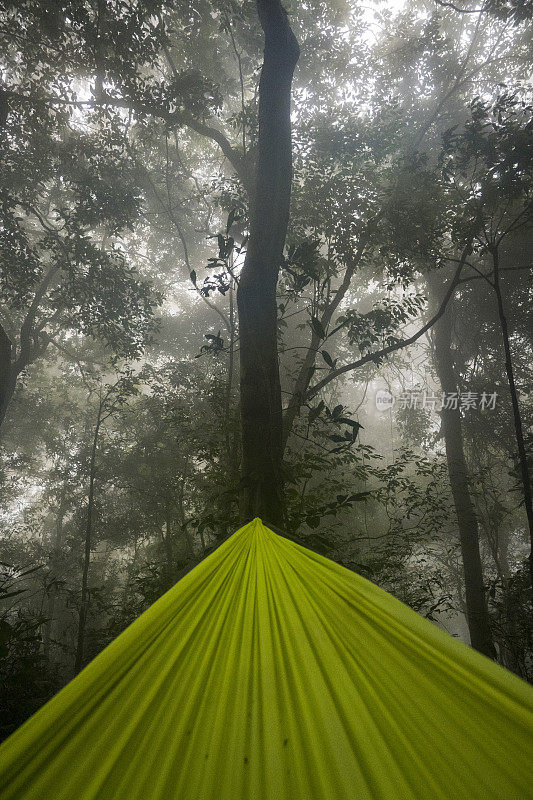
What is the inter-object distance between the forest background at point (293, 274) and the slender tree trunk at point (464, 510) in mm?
43

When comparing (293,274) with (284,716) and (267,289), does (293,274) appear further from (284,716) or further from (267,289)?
(284,716)

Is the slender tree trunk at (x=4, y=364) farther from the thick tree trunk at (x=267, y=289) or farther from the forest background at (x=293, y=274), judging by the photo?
the thick tree trunk at (x=267, y=289)

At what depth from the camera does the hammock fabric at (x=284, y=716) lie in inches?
28.8

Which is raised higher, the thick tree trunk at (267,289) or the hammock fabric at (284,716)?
the thick tree trunk at (267,289)

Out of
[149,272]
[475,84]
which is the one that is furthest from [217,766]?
[149,272]

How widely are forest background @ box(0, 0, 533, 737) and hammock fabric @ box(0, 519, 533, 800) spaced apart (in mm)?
384

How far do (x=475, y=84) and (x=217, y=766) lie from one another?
12989 mm

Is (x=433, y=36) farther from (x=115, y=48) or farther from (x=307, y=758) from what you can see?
Result: (x=307, y=758)

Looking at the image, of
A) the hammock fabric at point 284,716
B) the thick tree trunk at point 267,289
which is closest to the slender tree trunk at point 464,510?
the thick tree trunk at point 267,289

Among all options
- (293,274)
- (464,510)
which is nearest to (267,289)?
(293,274)

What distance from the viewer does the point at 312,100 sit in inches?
315

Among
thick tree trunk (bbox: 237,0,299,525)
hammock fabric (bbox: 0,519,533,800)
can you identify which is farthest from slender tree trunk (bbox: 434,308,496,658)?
hammock fabric (bbox: 0,519,533,800)

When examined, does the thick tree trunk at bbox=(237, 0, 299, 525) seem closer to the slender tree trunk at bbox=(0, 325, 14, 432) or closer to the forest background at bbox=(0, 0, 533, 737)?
the forest background at bbox=(0, 0, 533, 737)

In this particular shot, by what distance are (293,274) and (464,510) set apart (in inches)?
197
